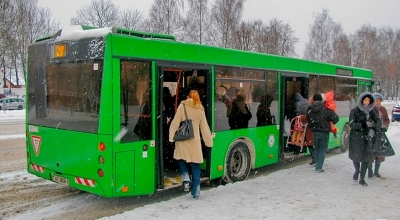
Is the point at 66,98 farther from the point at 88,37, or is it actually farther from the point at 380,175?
the point at 380,175

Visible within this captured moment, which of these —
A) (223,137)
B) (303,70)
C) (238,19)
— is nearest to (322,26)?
(238,19)

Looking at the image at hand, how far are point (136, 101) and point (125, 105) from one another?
0.70ft

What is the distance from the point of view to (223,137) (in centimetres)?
736

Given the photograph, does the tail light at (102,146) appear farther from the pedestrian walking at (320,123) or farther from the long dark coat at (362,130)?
the pedestrian walking at (320,123)

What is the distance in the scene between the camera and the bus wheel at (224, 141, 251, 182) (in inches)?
300

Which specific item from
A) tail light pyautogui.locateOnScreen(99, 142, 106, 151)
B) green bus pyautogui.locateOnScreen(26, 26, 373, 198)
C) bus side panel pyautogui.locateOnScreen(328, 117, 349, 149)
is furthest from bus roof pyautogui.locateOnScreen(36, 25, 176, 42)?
bus side panel pyautogui.locateOnScreen(328, 117, 349, 149)

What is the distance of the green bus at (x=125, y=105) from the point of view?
555cm

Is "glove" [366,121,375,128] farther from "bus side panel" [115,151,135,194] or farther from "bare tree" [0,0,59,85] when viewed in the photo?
"bare tree" [0,0,59,85]

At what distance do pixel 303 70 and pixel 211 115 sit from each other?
13.0 ft

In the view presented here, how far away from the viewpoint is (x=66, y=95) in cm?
611

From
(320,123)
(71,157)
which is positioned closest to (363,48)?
(320,123)

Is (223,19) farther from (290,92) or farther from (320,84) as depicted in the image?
(290,92)

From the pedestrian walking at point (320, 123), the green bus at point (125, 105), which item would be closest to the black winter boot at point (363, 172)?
the pedestrian walking at point (320, 123)

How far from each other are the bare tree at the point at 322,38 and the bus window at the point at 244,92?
4773 centimetres
